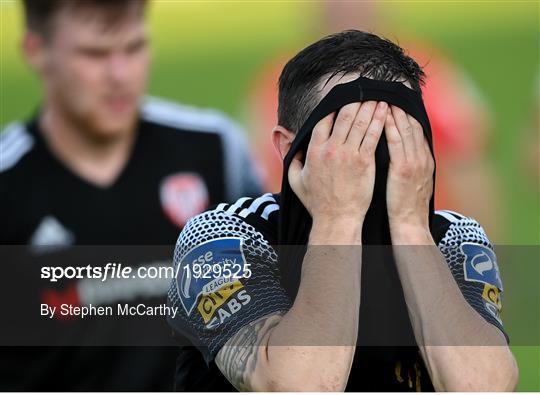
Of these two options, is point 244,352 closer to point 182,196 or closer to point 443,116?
point 182,196

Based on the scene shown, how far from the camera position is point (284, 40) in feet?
13.7

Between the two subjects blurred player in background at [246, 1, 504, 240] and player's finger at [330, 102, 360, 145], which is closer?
player's finger at [330, 102, 360, 145]

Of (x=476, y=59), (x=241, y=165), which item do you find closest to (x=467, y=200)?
(x=476, y=59)

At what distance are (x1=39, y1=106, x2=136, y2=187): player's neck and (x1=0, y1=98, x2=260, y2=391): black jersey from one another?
3cm

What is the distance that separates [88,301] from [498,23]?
6.32 ft

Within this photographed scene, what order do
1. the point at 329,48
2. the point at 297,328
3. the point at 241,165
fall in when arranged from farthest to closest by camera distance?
the point at 241,165, the point at 329,48, the point at 297,328

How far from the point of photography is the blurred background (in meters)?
4.11

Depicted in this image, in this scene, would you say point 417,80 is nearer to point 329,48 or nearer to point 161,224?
point 329,48

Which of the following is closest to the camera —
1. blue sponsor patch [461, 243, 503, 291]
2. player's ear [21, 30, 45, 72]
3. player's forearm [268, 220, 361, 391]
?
player's forearm [268, 220, 361, 391]

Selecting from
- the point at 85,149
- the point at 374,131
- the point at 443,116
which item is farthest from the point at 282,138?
the point at 443,116

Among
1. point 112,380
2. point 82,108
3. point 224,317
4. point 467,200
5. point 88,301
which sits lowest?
point 112,380

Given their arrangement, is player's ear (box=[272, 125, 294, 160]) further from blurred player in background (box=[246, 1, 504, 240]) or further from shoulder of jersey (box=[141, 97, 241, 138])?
shoulder of jersey (box=[141, 97, 241, 138])

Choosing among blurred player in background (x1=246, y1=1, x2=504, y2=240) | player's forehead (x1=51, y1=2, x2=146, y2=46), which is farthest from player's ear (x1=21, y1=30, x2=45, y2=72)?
blurred player in background (x1=246, y1=1, x2=504, y2=240)

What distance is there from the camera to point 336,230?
1.72m
